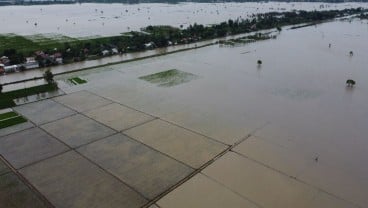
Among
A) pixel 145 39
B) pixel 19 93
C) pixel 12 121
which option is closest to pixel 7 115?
pixel 12 121

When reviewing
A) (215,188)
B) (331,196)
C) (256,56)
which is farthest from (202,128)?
(256,56)

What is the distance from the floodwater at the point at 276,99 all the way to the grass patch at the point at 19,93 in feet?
4.44

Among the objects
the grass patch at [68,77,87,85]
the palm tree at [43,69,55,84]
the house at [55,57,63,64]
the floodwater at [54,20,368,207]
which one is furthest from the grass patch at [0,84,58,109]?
the house at [55,57,63,64]

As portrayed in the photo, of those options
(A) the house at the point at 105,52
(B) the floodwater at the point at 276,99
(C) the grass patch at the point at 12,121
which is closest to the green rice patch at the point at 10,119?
(C) the grass patch at the point at 12,121

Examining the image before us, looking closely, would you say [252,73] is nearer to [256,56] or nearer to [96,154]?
[256,56]

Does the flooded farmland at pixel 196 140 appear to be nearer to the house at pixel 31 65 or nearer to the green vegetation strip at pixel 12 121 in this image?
the green vegetation strip at pixel 12 121

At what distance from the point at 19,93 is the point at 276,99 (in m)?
17.6

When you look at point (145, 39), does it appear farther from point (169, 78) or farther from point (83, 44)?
point (169, 78)

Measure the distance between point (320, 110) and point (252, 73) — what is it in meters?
9.12

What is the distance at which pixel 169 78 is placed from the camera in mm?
25844

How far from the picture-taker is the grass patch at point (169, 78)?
2467cm

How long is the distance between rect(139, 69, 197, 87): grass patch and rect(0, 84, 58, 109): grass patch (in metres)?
7.15

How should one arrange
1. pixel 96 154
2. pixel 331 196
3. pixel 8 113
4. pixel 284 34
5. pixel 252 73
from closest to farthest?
1. pixel 331 196
2. pixel 96 154
3. pixel 8 113
4. pixel 252 73
5. pixel 284 34

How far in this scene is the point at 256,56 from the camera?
1339 inches
